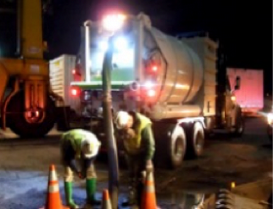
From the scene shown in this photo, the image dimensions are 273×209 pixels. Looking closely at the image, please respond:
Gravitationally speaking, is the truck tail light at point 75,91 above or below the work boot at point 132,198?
above

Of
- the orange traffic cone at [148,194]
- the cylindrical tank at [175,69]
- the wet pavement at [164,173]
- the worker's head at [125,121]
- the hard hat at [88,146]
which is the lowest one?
the wet pavement at [164,173]

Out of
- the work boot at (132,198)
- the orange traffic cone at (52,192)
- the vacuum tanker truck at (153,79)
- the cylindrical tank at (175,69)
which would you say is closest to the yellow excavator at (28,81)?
the vacuum tanker truck at (153,79)

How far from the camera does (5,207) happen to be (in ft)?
21.2

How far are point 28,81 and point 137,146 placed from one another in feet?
30.2

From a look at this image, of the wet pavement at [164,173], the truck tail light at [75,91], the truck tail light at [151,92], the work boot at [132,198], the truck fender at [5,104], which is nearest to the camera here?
the work boot at [132,198]

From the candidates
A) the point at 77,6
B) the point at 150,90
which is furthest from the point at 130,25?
the point at 77,6

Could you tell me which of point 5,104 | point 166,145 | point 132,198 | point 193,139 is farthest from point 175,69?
point 5,104

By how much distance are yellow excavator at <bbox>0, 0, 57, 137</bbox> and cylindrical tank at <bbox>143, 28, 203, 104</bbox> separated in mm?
5714

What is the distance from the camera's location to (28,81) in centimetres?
1451

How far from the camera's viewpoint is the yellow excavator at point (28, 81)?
1436 centimetres

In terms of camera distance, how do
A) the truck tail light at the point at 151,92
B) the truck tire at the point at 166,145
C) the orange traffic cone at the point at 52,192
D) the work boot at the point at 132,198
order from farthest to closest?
the truck tire at the point at 166,145 < the truck tail light at the point at 151,92 < the work boot at the point at 132,198 < the orange traffic cone at the point at 52,192

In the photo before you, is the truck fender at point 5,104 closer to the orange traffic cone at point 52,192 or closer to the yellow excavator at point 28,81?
the yellow excavator at point 28,81

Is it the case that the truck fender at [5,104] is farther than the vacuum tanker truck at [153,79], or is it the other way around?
the truck fender at [5,104]

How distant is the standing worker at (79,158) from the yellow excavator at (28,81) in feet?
27.2
